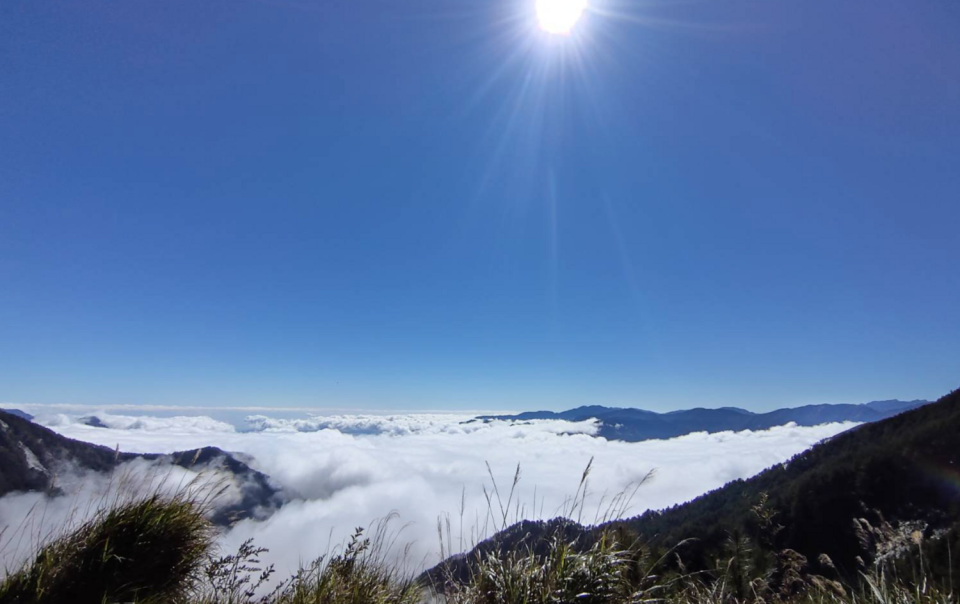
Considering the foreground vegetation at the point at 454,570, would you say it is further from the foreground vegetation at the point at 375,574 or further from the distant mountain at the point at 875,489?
the distant mountain at the point at 875,489

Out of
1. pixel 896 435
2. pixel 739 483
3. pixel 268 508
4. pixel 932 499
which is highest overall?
pixel 896 435

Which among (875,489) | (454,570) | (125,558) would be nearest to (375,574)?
(454,570)

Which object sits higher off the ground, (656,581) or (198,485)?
(198,485)

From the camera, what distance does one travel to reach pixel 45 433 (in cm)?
10794

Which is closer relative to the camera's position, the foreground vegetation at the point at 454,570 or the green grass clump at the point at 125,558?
the foreground vegetation at the point at 454,570

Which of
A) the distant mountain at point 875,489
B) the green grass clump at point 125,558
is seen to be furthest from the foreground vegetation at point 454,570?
the distant mountain at point 875,489

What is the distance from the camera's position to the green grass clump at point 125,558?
10.2ft

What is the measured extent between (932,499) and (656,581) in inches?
3765

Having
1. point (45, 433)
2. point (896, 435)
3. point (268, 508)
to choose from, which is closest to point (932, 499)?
point (896, 435)

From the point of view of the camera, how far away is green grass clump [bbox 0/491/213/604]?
3117mm

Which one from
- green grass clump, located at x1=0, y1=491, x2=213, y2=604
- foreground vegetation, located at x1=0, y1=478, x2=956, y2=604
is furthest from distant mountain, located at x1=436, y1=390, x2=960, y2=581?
green grass clump, located at x1=0, y1=491, x2=213, y2=604

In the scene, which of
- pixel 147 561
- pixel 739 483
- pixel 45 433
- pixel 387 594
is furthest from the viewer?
pixel 739 483

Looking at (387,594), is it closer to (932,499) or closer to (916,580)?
(916,580)

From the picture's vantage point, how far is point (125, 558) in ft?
11.4
